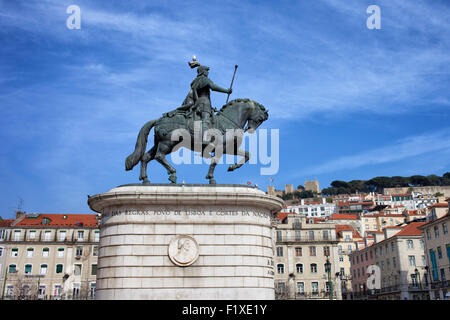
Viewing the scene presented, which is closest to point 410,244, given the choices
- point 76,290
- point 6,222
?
point 76,290

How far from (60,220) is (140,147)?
149ft

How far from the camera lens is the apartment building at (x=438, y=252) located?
44.1 metres

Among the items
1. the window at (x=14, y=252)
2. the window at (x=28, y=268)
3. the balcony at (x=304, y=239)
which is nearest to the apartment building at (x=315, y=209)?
the balcony at (x=304, y=239)

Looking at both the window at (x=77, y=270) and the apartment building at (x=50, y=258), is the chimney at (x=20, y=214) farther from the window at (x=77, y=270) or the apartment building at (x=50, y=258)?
the window at (x=77, y=270)

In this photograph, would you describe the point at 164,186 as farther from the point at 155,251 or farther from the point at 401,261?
the point at 401,261

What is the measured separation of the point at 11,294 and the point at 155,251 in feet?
143

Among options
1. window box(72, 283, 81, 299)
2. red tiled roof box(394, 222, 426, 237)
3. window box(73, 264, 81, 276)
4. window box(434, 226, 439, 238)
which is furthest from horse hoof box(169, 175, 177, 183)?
red tiled roof box(394, 222, 426, 237)

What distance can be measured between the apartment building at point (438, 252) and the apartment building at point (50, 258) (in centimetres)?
3793

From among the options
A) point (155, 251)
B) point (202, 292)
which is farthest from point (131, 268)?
point (202, 292)

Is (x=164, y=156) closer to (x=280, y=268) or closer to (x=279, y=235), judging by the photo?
(x=280, y=268)

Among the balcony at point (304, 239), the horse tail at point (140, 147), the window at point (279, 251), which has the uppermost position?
the balcony at point (304, 239)

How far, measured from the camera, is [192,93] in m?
17.1

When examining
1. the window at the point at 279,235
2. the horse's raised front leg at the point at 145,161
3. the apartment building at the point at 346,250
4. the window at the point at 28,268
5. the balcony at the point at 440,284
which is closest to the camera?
the horse's raised front leg at the point at 145,161

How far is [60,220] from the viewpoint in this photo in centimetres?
5734
